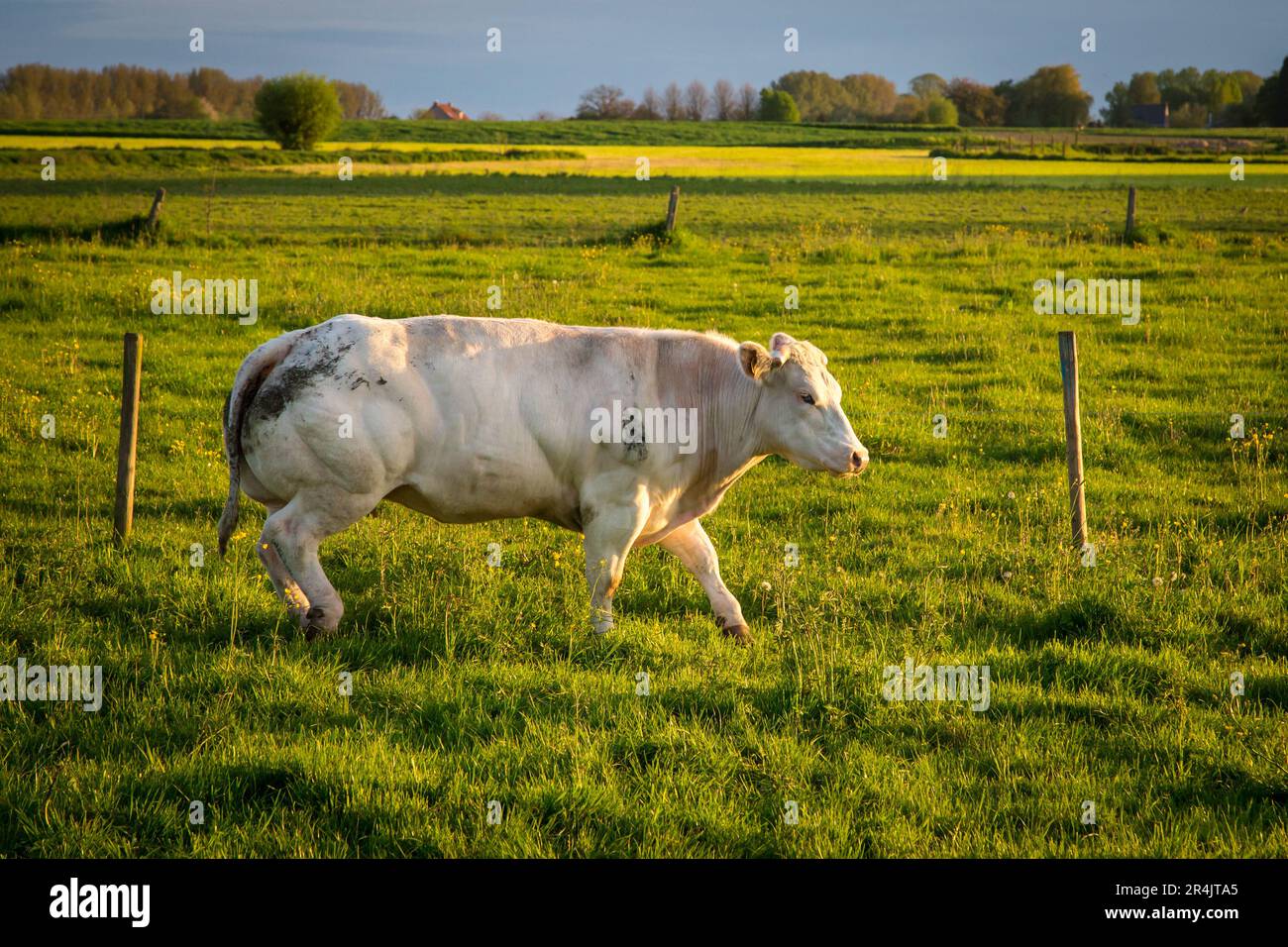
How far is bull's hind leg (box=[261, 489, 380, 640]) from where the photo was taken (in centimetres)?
711

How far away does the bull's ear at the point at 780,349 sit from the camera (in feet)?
25.3

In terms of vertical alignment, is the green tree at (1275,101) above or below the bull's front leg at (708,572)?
above

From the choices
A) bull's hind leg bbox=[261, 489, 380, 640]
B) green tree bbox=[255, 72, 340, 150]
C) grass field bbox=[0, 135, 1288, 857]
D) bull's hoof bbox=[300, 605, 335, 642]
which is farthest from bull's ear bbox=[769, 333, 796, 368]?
green tree bbox=[255, 72, 340, 150]

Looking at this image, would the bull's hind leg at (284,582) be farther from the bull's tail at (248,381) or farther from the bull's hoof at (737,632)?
the bull's hoof at (737,632)

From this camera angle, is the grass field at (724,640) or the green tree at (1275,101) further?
the green tree at (1275,101)

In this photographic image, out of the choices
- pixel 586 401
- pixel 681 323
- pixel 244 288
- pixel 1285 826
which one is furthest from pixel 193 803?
pixel 244 288

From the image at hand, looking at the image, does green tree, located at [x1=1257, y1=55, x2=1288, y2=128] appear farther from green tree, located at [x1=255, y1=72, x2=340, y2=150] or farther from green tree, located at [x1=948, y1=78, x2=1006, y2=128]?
green tree, located at [x1=255, y1=72, x2=340, y2=150]

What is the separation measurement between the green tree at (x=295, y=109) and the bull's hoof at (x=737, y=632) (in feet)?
228

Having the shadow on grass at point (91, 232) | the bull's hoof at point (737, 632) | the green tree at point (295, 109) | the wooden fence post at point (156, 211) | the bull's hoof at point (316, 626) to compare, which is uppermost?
the green tree at point (295, 109)

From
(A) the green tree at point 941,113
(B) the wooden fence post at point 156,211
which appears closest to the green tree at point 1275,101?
(A) the green tree at point 941,113

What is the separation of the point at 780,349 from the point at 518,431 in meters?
1.85

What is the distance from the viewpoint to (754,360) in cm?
777

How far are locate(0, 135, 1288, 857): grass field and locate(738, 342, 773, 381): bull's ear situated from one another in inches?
60.9

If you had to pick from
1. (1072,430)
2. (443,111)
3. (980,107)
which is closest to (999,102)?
(980,107)
